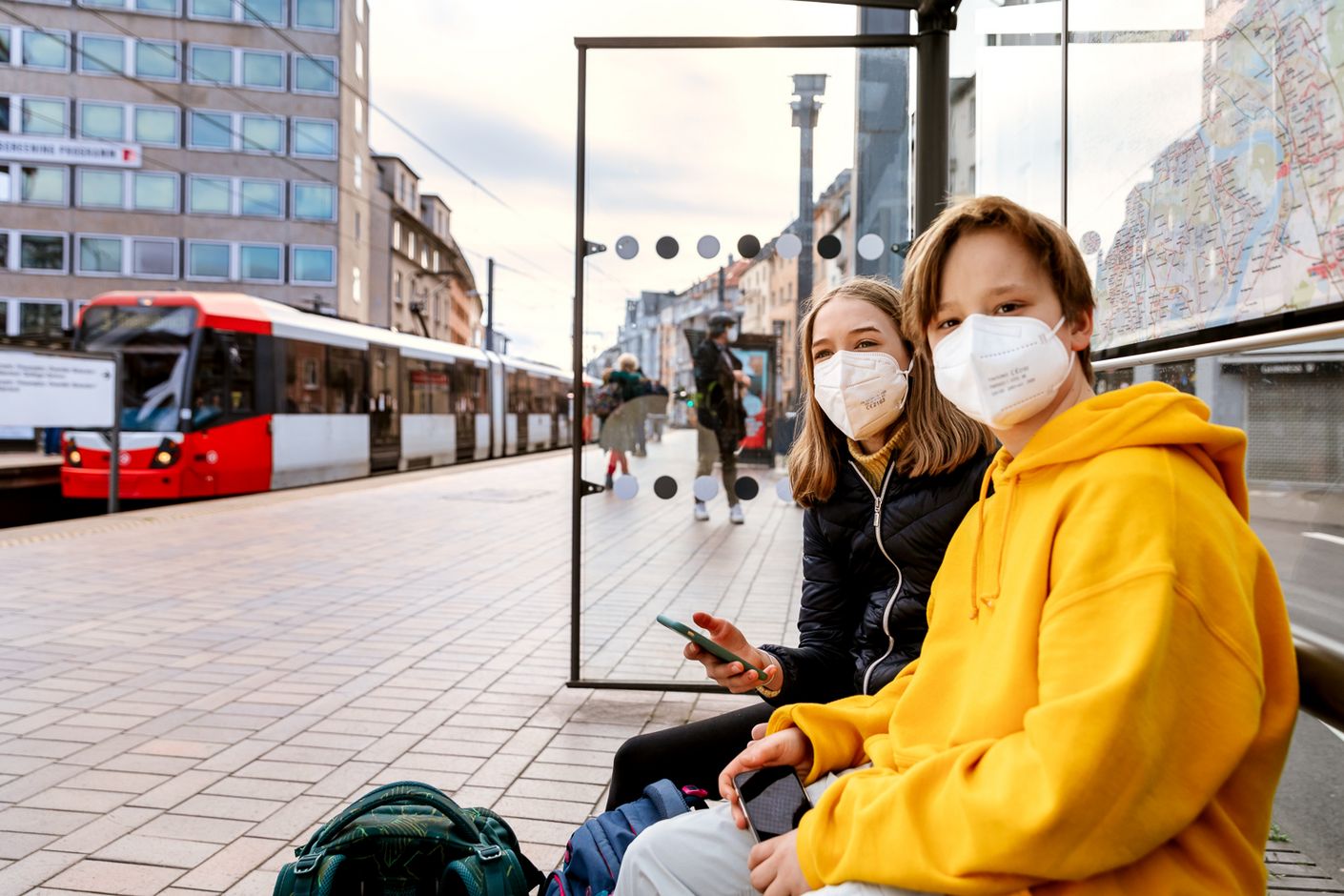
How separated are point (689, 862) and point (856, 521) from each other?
89 cm

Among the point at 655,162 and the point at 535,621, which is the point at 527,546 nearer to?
the point at 535,621

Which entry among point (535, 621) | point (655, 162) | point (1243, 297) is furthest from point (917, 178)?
point (535, 621)

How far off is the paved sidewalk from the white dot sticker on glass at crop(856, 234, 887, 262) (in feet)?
3.64

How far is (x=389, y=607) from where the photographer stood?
285 inches

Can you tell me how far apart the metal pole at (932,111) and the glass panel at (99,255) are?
47705 millimetres

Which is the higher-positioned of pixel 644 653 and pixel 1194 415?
pixel 1194 415

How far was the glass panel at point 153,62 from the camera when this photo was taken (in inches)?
1745

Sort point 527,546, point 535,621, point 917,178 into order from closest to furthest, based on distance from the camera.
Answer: point 917,178 < point 535,621 < point 527,546

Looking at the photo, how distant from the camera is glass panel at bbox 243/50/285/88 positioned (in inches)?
1768

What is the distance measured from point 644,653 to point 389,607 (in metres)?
2.42

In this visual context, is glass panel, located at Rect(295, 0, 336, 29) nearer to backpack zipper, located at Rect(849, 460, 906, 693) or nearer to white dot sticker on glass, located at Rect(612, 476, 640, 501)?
white dot sticker on glass, located at Rect(612, 476, 640, 501)

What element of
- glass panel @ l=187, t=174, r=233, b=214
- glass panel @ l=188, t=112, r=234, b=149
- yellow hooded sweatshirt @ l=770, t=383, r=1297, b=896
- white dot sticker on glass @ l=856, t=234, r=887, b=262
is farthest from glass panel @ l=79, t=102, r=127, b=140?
yellow hooded sweatshirt @ l=770, t=383, r=1297, b=896

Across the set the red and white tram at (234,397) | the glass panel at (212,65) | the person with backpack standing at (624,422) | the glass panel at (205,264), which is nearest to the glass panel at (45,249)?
the glass panel at (205,264)

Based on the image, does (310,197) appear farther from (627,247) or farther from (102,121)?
(627,247)
